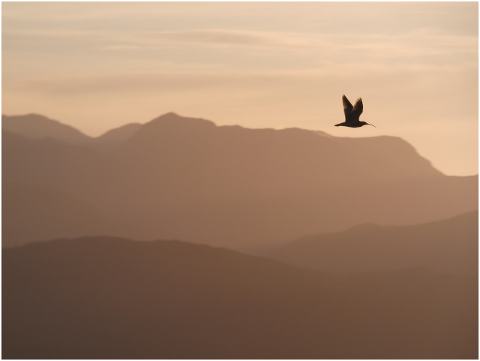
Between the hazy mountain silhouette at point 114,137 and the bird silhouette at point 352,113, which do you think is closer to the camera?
the bird silhouette at point 352,113

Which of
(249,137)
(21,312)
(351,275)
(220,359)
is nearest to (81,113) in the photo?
(249,137)

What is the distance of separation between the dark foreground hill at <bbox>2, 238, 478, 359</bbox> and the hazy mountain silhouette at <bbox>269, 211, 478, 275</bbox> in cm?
8

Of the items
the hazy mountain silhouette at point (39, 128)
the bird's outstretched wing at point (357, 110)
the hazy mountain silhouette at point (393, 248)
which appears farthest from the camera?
the hazy mountain silhouette at point (393, 248)

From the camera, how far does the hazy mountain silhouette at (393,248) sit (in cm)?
402

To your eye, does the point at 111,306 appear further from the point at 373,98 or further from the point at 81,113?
the point at 373,98

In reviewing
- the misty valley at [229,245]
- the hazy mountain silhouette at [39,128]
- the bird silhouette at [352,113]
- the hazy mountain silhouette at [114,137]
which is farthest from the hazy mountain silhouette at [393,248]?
the hazy mountain silhouette at [39,128]

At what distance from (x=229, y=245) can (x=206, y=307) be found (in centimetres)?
48

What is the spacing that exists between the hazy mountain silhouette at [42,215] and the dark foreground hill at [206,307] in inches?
3.1

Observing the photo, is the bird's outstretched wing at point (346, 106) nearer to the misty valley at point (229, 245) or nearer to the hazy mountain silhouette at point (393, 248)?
the misty valley at point (229, 245)

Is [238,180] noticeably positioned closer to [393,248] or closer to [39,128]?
[393,248]

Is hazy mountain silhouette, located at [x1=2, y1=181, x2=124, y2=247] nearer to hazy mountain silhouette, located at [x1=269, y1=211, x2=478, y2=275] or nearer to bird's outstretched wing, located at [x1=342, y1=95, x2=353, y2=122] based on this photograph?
hazy mountain silhouette, located at [x1=269, y1=211, x2=478, y2=275]

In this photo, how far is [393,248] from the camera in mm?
4070

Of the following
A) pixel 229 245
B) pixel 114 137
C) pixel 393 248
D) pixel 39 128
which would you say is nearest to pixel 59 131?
pixel 39 128

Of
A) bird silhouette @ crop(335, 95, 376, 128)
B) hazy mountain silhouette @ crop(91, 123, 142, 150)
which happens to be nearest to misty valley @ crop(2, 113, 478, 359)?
hazy mountain silhouette @ crop(91, 123, 142, 150)
